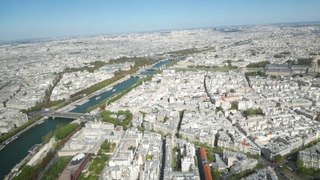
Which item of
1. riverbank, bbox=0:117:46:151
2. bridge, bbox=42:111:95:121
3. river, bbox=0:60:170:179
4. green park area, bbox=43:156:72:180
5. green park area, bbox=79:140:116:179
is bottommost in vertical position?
river, bbox=0:60:170:179

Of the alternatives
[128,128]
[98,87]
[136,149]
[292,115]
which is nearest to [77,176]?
[136,149]

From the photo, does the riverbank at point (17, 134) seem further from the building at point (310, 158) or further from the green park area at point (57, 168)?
the building at point (310, 158)

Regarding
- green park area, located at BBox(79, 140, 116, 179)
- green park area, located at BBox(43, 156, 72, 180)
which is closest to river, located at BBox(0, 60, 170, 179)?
green park area, located at BBox(43, 156, 72, 180)

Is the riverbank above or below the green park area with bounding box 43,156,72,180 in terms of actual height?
below

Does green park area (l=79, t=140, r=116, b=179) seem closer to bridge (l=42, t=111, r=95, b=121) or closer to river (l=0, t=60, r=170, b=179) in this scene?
river (l=0, t=60, r=170, b=179)

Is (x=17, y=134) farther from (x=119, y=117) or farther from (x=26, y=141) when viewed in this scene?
(x=119, y=117)

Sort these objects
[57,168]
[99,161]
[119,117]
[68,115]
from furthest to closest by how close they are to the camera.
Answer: [68,115]
[119,117]
[99,161]
[57,168]

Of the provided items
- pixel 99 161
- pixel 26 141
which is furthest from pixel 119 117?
Answer: pixel 99 161

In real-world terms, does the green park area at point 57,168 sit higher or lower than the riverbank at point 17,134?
higher

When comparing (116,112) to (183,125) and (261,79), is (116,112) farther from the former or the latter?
(261,79)

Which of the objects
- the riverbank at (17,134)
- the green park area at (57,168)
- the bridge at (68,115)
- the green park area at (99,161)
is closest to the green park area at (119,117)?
the bridge at (68,115)

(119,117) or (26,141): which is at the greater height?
(119,117)

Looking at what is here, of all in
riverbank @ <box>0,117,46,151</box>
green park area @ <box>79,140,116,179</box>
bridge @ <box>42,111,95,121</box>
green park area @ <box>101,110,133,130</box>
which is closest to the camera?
green park area @ <box>79,140,116,179</box>
